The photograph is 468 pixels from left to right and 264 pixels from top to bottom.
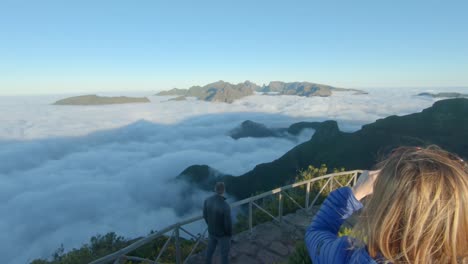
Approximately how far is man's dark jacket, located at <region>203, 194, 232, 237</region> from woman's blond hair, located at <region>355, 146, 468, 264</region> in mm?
4060

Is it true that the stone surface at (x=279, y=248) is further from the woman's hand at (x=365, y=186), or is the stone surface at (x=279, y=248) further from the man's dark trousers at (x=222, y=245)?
the woman's hand at (x=365, y=186)

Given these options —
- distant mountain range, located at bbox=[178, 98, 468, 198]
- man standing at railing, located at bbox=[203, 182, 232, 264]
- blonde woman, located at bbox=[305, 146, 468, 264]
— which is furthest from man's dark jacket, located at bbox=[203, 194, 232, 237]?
distant mountain range, located at bbox=[178, 98, 468, 198]

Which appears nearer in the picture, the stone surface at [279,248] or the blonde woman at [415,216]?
the blonde woman at [415,216]

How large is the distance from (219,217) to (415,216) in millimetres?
4327

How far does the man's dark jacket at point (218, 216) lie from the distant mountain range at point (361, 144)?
50070 millimetres

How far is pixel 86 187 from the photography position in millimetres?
97562

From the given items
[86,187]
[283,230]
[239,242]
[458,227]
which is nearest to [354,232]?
[458,227]

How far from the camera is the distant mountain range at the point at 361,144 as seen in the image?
57.5 meters

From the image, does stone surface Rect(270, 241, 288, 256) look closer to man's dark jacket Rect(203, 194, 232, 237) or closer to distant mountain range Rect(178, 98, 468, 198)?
man's dark jacket Rect(203, 194, 232, 237)

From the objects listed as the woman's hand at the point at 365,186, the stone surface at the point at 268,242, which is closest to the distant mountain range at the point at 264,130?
the stone surface at the point at 268,242

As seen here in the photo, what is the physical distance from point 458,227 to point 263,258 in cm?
568

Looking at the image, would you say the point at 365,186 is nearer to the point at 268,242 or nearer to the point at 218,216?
the point at 218,216

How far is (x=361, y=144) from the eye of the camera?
61344 millimetres

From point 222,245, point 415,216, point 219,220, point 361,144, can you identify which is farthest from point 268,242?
point 361,144
